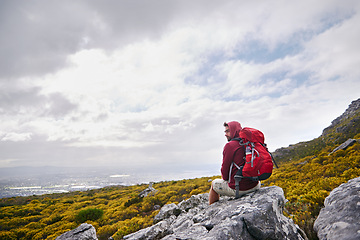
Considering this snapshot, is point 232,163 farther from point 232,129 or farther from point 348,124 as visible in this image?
point 348,124

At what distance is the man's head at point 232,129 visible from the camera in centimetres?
488

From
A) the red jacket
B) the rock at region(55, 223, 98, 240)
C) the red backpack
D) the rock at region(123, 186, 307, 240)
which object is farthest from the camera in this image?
the rock at region(55, 223, 98, 240)

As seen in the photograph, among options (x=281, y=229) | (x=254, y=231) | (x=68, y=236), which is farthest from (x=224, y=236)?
(x=68, y=236)

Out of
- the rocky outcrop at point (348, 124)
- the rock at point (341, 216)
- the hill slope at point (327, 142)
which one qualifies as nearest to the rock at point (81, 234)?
the rock at point (341, 216)

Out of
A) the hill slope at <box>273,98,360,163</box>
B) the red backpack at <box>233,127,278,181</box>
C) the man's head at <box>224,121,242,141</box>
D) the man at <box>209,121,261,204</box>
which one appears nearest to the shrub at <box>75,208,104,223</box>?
the man at <box>209,121,261,204</box>

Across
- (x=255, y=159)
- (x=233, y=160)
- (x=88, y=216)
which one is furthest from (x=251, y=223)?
(x=88, y=216)

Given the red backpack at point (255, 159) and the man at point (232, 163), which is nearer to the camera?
the red backpack at point (255, 159)

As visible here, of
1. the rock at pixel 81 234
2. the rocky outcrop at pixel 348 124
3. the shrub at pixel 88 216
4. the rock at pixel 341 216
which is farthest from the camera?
the rocky outcrop at pixel 348 124

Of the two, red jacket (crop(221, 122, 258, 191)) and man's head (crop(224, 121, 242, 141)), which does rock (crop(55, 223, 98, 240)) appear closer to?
red jacket (crop(221, 122, 258, 191))

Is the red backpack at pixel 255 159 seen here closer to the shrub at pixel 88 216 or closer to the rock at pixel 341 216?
the rock at pixel 341 216

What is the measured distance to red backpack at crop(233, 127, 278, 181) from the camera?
4.08 m

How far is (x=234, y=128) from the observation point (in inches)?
194

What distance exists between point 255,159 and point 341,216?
1.88m

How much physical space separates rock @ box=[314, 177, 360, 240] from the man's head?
2630 millimetres
